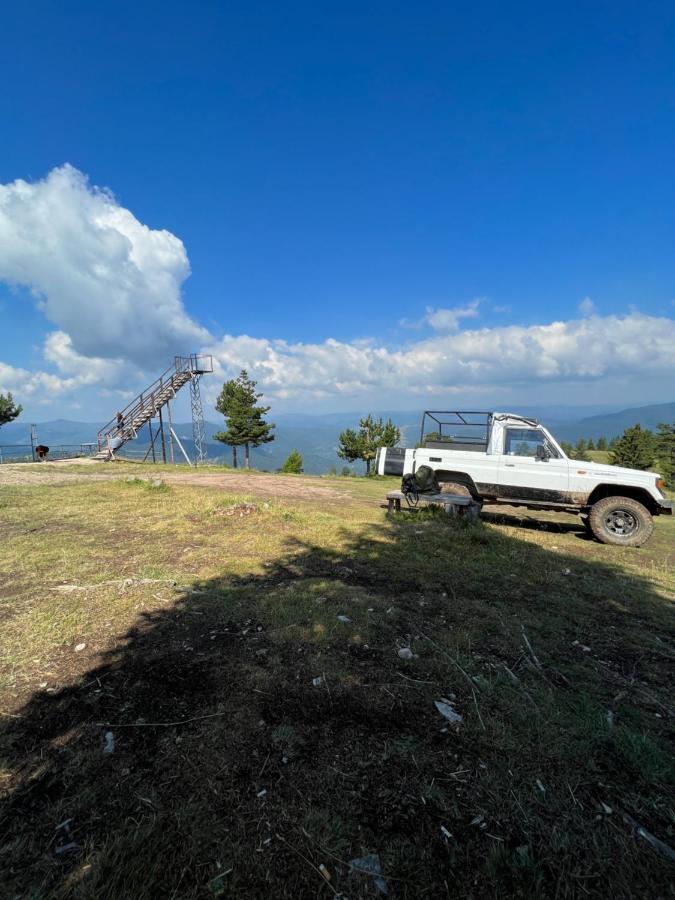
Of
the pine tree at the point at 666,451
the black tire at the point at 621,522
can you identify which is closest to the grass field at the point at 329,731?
→ the black tire at the point at 621,522

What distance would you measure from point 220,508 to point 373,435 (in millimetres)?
38812

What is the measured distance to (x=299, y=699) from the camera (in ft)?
9.41

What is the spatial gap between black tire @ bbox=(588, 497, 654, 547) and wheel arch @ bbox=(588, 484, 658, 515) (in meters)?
0.18

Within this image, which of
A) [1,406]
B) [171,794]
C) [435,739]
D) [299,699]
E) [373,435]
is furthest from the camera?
[373,435]

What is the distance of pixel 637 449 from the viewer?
187 ft

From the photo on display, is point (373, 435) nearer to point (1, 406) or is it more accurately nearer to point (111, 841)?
point (1, 406)

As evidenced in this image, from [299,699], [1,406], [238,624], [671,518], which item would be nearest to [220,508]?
[238,624]

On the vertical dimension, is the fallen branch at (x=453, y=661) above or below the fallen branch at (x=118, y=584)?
above

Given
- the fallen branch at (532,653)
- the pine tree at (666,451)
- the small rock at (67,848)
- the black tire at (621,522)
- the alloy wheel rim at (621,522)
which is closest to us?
the small rock at (67,848)

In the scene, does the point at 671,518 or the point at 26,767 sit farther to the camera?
the point at 671,518

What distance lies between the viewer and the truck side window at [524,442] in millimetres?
8844

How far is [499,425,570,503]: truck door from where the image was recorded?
338 inches

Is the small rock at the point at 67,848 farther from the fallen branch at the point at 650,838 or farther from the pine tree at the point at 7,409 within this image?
the pine tree at the point at 7,409

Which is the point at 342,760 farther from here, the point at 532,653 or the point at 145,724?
the point at 532,653
